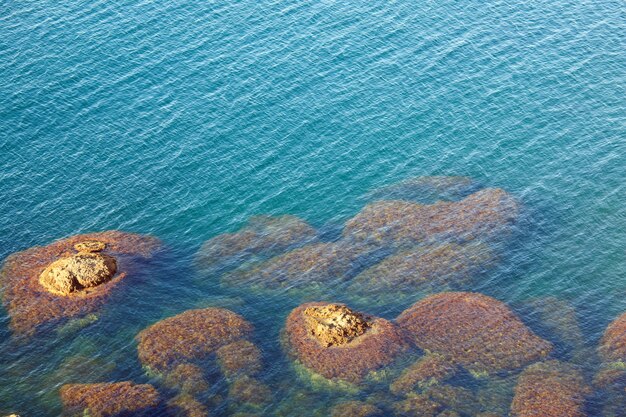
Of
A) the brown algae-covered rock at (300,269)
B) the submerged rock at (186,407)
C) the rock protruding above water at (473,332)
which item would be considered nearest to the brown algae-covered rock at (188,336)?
the submerged rock at (186,407)

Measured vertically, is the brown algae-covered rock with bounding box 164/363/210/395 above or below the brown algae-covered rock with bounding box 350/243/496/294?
above

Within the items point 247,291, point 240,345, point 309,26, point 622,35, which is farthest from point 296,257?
point 622,35

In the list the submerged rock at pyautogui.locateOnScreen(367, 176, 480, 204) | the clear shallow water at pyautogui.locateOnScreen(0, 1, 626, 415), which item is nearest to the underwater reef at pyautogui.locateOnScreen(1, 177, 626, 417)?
the clear shallow water at pyautogui.locateOnScreen(0, 1, 626, 415)

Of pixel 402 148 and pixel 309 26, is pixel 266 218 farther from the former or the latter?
pixel 309 26

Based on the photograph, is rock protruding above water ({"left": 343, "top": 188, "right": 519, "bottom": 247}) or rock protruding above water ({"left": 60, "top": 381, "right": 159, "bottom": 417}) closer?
rock protruding above water ({"left": 60, "top": 381, "right": 159, "bottom": 417})

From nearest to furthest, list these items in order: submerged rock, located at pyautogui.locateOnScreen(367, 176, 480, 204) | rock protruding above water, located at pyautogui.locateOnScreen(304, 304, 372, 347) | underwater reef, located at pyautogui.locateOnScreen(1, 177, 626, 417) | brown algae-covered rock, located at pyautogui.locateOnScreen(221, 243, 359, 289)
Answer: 1. underwater reef, located at pyautogui.locateOnScreen(1, 177, 626, 417)
2. rock protruding above water, located at pyautogui.locateOnScreen(304, 304, 372, 347)
3. brown algae-covered rock, located at pyautogui.locateOnScreen(221, 243, 359, 289)
4. submerged rock, located at pyautogui.locateOnScreen(367, 176, 480, 204)

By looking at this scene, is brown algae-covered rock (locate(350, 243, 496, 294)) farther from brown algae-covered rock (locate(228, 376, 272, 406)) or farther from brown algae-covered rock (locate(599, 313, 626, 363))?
brown algae-covered rock (locate(228, 376, 272, 406))

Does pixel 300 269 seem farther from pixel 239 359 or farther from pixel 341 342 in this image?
pixel 239 359

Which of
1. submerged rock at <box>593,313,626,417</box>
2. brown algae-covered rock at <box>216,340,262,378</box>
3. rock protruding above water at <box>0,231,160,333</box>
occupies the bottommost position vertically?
submerged rock at <box>593,313,626,417</box>
